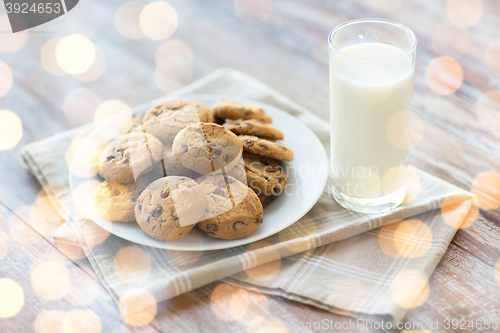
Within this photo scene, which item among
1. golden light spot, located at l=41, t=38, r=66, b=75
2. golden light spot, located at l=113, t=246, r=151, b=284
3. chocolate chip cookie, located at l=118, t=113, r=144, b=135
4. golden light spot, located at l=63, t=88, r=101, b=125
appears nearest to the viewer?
golden light spot, located at l=113, t=246, r=151, b=284

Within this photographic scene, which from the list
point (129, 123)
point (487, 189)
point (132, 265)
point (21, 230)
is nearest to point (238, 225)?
point (132, 265)

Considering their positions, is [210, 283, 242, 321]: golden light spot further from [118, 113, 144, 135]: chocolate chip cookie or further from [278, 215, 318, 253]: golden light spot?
[118, 113, 144, 135]: chocolate chip cookie

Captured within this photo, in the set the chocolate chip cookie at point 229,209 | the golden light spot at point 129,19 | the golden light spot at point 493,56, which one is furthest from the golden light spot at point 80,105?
the golden light spot at point 493,56

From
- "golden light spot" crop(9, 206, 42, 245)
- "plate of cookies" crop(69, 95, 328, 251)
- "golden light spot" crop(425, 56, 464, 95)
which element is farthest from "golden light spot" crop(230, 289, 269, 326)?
"golden light spot" crop(425, 56, 464, 95)

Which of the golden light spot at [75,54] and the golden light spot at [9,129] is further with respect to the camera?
the golden light spot at [75,54]

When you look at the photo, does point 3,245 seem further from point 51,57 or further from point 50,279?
point 51,57

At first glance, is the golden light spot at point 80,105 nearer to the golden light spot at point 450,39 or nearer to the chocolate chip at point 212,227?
the chocolate chip at point 212,227
